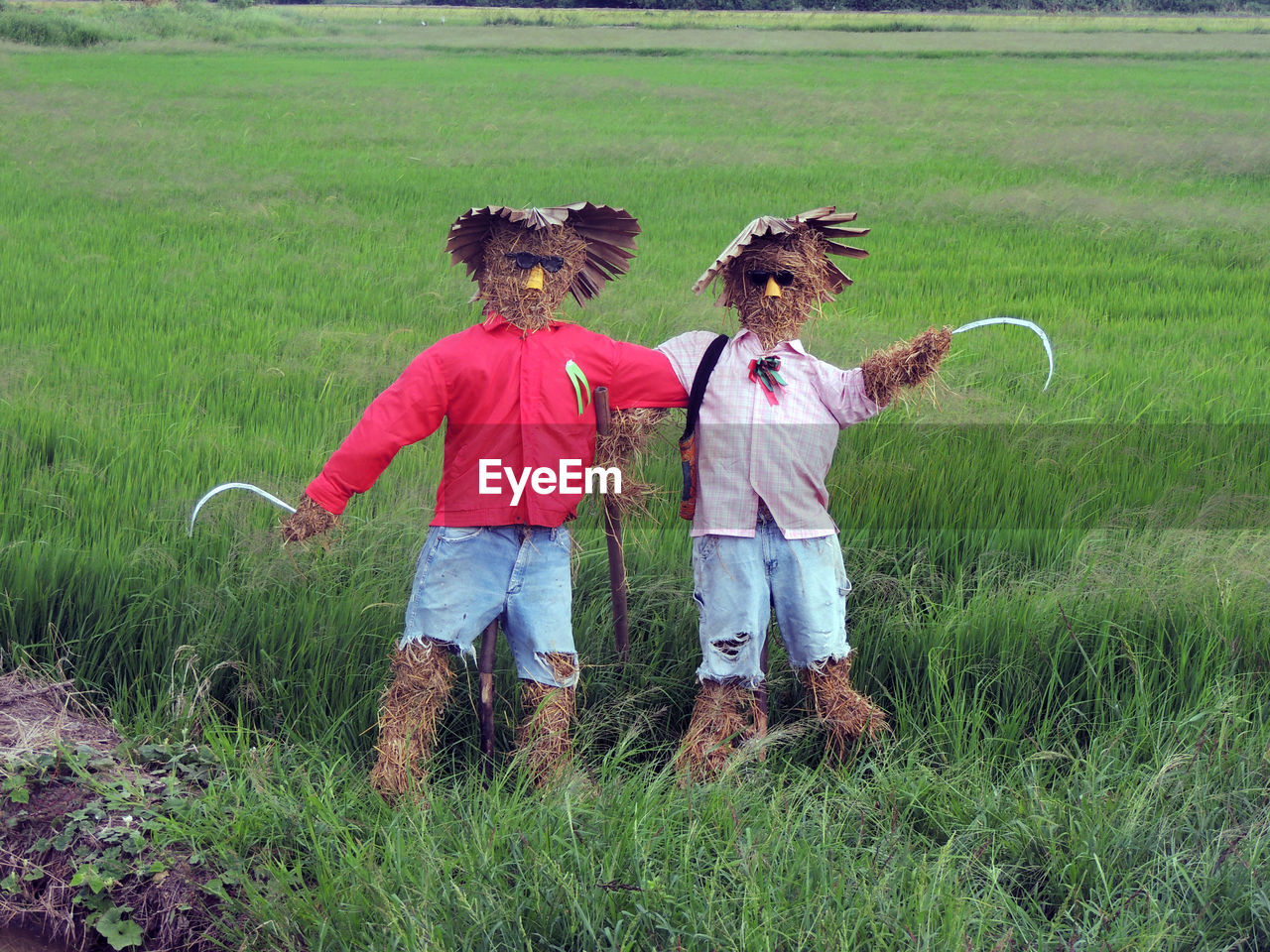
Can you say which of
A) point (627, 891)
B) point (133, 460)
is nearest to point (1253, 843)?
point (627, 891)

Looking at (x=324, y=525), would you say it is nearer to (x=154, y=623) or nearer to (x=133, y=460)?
(x=154, y=623)

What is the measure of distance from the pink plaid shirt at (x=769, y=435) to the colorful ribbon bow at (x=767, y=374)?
0.01 m

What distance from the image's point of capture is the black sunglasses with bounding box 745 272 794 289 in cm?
273

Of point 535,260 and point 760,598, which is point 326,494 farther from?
point 760,598

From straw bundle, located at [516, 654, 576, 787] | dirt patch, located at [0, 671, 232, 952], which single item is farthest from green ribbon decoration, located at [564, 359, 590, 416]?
dirt patch, located at [0, 671, 232, 952]

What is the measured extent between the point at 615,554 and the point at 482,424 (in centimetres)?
48

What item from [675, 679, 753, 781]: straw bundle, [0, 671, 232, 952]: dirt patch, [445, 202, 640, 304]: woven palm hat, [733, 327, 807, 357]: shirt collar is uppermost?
[445, 202, 640, 304]: woven palm hat

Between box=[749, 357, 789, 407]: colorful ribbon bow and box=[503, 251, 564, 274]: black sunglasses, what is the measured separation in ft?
1.72

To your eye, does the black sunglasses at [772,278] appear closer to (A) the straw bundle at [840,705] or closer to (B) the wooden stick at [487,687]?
(A) the straw bundle at [840,705]

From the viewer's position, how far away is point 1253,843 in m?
2.22

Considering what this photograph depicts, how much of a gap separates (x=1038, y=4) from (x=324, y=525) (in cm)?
5334

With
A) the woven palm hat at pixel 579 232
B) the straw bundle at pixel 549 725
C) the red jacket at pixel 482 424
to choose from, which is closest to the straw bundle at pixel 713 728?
the straw bundle at pixel 549 725

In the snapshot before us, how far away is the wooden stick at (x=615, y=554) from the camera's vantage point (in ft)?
8.80

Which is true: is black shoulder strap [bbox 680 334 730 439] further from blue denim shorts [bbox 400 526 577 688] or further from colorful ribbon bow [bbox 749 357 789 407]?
blue denim shorts [bbox 400 526 577 688]
